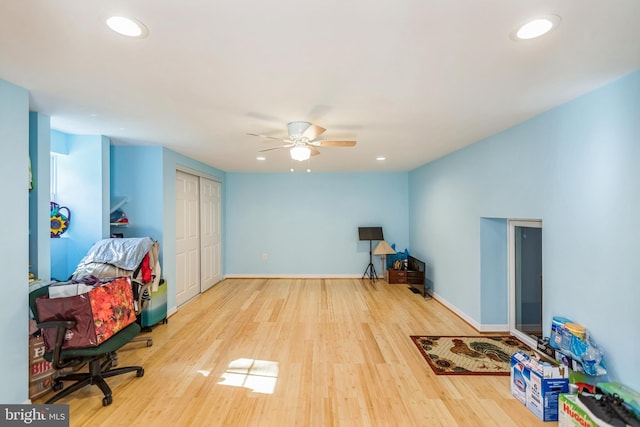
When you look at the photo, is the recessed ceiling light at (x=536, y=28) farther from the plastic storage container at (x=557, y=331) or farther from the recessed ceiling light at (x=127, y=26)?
the plastic storage container at (x=557, y=331)

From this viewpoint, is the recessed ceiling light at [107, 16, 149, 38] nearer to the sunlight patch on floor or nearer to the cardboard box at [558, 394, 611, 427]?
the sunlight patch on floor

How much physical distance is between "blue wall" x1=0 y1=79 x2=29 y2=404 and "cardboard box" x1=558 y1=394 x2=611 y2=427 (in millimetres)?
3873

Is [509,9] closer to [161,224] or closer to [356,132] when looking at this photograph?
[356,132]

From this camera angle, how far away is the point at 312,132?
2.69 meters

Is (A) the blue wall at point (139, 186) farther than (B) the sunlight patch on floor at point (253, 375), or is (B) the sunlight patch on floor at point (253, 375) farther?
(A) the blue wall at point (139, 186)

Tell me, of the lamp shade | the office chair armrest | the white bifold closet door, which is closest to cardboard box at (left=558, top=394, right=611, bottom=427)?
the office chair armrest

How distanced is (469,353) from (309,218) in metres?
4.14

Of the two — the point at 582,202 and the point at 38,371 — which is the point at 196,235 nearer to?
the point at 38,371

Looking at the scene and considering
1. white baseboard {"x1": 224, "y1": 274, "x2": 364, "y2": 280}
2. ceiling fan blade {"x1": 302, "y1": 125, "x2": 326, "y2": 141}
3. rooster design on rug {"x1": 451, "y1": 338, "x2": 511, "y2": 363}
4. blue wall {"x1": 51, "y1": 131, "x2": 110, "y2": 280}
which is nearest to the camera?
ceiling fan blade {"x1": 302, "y1": 125, "x2": 326, "y2": 141}

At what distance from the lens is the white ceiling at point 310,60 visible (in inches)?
50.9

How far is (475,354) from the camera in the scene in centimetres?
302

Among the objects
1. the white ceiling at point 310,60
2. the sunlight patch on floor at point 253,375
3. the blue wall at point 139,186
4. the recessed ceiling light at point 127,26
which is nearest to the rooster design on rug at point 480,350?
the sunlight patch on floor at point 253,375

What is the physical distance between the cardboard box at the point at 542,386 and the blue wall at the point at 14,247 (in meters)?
3.86

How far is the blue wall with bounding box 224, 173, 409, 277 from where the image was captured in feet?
21.1
